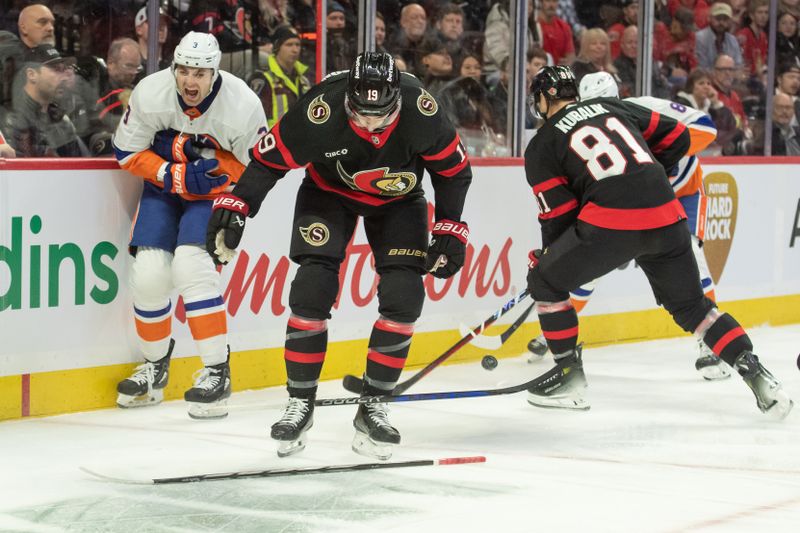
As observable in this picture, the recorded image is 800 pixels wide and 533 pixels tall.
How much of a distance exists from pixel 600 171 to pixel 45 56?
82.1 inches

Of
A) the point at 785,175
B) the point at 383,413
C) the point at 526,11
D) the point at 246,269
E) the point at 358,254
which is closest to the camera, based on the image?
the point at 383,413

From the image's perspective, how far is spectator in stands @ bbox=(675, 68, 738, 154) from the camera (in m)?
7.22

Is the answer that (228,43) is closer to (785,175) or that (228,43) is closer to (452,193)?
(452,193)

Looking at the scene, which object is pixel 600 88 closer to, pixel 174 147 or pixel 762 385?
pixel 762 385

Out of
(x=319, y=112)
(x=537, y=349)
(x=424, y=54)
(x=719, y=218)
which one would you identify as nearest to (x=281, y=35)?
(x=424, y=54)

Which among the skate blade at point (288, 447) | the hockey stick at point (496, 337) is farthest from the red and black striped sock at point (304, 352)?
the hockey stick at point (496, 337)

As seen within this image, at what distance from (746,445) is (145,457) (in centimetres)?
180

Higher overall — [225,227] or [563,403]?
[225,227]

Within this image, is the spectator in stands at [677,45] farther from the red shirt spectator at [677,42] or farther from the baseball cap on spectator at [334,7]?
the baseball cap on spectator at [334,7]

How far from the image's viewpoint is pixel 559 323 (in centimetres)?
429

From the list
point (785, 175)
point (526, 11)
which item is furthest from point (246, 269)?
point (785, 175)

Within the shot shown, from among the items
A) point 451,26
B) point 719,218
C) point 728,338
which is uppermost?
point 451,26

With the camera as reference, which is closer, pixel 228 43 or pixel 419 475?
pixel 419 475

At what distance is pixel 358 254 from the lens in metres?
5.05
